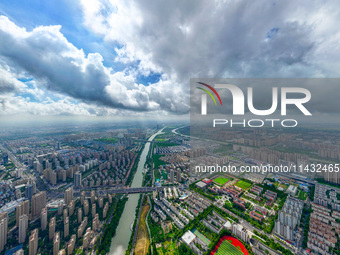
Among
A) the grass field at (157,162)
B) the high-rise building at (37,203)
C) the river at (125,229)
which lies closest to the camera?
the river at (125,229)

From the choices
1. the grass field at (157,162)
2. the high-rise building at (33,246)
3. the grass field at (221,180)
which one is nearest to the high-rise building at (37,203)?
the high-rise building at (33,246)

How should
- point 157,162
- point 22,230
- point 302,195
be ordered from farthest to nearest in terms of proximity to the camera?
1. point 157,162
2. point 302,195
3. point 22,230

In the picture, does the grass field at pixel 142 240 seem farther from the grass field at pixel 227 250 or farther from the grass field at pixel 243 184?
the grass field at pixel 243 184

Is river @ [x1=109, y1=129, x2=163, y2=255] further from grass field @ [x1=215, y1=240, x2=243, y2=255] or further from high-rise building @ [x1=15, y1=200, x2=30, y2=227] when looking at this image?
high-rise building @ [x1=15, y1=200, x2=30, y2=227]

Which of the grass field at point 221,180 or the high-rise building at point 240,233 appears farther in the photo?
the grass field at point 221,180

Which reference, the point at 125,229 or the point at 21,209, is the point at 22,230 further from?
the point at 125,229

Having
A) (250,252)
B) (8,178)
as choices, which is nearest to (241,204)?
(250,252)

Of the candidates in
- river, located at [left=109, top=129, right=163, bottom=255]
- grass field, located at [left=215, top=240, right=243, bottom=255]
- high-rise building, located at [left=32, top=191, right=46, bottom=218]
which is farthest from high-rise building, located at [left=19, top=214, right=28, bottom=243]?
grass field, located at [left=215, top=240, right=243, bottom=255]

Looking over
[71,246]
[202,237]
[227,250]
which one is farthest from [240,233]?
[71,246]
